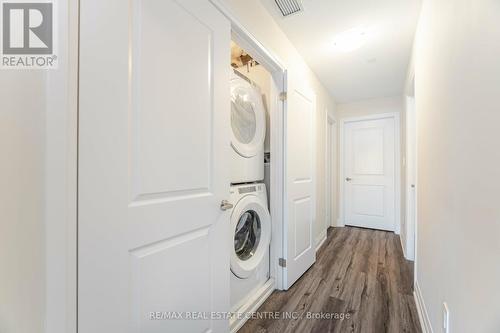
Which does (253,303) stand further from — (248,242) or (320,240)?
(320,240)

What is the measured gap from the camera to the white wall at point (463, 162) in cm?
64

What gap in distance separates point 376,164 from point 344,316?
2.84 metres

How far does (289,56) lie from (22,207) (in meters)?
2.17

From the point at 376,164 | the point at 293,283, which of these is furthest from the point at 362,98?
Result: the point at 293,283

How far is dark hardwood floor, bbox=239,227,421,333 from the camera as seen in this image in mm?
1534

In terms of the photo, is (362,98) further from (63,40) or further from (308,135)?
(63,40)

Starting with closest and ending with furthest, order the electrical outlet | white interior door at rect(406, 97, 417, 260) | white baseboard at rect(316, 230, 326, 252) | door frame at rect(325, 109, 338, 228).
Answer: the electrical outlet
white interior door at rect(406, 97, 417, 260)
white baseboard at rect(316, 230, 326, 252)
door frame at rect(325, 109, 338, 228)

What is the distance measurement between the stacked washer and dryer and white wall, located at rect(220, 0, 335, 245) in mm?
351

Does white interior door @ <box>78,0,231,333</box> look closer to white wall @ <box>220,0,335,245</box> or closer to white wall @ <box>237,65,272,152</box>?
white wall @ <box>220,0,335,245</box>

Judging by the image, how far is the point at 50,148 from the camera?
630 mm

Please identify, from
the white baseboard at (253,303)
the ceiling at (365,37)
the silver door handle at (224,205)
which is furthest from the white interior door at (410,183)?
the silver door handle at (224,205)

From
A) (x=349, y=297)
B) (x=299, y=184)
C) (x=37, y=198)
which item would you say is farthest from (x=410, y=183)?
(x=37, y=198)

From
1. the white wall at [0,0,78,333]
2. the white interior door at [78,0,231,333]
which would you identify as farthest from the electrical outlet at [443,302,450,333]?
the white wall at [0,0,78,333]

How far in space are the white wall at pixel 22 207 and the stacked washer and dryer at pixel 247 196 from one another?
3.27ft
